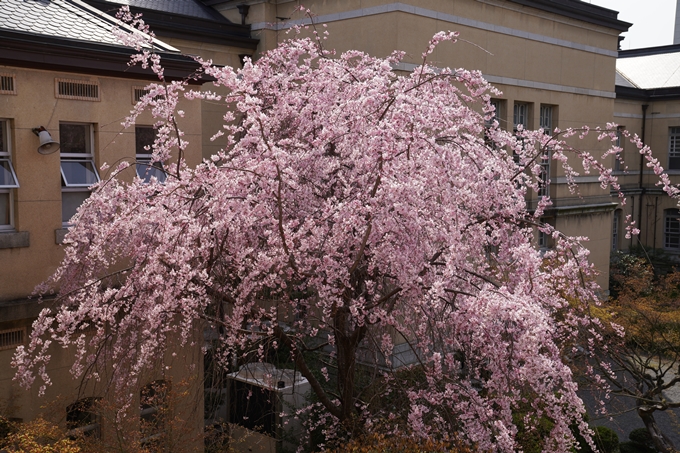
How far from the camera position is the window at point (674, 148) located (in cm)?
3294

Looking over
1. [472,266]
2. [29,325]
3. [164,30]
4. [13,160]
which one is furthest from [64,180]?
[164,30]

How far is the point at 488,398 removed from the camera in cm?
807

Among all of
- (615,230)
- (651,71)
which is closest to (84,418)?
(615,230)

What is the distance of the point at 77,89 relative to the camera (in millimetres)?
10344

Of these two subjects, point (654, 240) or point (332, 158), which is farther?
point (654, 240)

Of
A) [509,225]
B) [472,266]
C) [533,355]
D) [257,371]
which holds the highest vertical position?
[509,225]

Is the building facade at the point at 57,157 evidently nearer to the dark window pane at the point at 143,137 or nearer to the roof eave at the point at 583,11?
the dark window pane at the point at 143,137

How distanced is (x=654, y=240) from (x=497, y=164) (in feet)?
92.4

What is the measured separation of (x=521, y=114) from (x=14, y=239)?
649 inches

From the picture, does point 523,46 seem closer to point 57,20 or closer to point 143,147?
point 143,147

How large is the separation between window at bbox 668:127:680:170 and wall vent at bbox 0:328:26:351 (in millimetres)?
31458

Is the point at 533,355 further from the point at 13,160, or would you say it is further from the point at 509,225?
the point at 13,160

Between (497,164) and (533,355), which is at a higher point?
(497,164)

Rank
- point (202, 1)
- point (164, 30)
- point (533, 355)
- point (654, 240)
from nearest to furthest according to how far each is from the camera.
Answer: point (533, 355) → point (164, 30) → point (202, 1) → point (654, 240)
